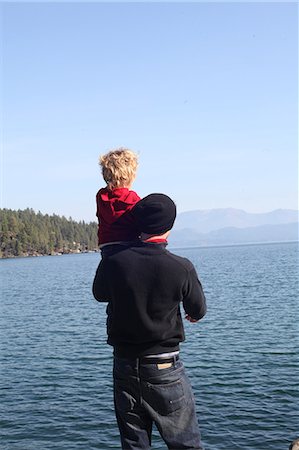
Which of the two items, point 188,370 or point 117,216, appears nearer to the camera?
point 117,216

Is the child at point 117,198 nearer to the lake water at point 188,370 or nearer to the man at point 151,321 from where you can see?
the man at point 151,321

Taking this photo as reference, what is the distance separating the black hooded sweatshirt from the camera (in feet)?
14.0

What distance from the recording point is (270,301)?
41.2 metres

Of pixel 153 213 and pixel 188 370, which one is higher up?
pixel 153 213

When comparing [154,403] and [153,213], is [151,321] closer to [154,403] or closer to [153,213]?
[154,403]

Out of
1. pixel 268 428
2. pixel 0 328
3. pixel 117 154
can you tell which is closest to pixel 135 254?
pixel 117 154

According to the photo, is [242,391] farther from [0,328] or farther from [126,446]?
[0,328]

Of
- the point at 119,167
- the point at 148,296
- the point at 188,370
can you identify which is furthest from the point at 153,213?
the point at 188,370

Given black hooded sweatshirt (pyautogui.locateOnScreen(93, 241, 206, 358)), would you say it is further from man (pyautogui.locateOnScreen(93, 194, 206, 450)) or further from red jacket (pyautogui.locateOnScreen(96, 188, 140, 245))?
red jacket (pyautogui.locateOnScreen(96, 188, 140, 245))

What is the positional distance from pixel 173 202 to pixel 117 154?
697 mm

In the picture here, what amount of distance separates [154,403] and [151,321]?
0.73 metres

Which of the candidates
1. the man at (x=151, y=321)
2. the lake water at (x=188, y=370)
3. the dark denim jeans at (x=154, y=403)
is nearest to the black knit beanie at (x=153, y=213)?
the man at (x=151, y=321)

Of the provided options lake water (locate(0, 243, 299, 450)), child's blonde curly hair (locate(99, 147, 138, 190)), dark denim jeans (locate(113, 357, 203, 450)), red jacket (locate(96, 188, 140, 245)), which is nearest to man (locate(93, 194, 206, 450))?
dark denim jeans (locate(113, 357, 203, 450))

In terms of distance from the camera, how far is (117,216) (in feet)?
14.7
